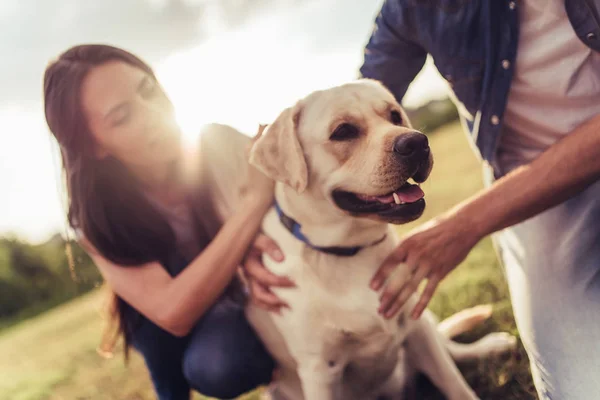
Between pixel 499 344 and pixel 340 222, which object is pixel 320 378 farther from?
pixel 499 344

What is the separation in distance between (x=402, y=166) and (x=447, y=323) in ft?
4.34

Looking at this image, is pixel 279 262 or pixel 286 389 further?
pixel 286 389

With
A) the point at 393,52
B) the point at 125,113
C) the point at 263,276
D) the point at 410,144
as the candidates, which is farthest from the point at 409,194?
the point at 125,113

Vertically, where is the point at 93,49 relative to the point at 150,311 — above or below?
above

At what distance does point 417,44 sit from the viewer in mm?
→ 2285

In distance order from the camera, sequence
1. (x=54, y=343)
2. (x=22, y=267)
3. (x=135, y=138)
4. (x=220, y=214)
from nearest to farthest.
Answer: (x=135, y=138) < (x=220, y=214) < (x=54, y=343) < (x=22, y=267)

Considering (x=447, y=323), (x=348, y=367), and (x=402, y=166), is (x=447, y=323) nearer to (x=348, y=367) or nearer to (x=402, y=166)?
(x=348, y=367)

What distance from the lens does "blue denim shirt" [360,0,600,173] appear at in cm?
196

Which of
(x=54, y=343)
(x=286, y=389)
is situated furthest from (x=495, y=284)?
(x=54, y=343)

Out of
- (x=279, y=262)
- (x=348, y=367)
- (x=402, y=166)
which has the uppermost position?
(x=402, y=166)

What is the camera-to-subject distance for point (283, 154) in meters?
1.94

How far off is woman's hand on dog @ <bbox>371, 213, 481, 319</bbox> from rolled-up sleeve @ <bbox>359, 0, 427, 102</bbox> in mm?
771

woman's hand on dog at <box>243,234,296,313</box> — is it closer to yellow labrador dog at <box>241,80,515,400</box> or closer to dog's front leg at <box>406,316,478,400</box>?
yellow labrador dog at <box>241,80,515,400</box>

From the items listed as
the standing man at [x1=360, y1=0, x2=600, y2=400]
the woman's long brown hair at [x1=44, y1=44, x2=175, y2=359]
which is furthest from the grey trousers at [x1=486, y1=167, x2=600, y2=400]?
the woman's long brown hair at [x1=44, y1=44, x2=175, y2=359]
